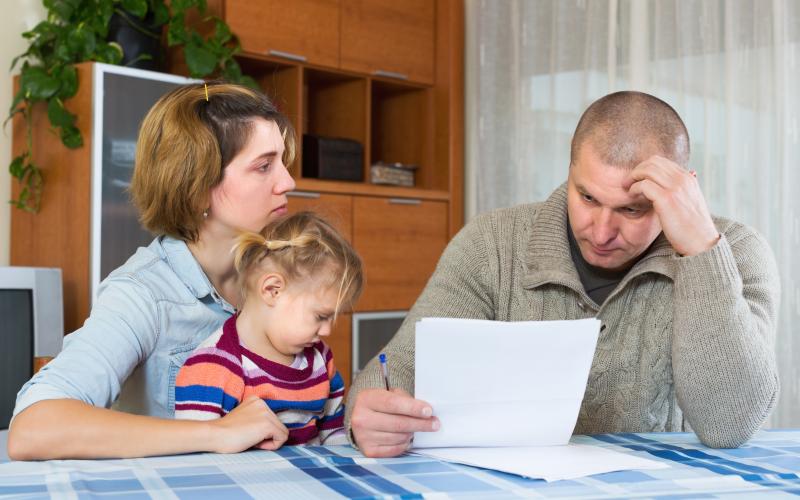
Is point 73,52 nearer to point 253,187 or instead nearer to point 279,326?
point 253,187

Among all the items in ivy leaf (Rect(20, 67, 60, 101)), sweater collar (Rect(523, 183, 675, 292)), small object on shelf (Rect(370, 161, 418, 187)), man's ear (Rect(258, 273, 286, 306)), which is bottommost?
man's ear (Rect(258, 273, 286, 306))

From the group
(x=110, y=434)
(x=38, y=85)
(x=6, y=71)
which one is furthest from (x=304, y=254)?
(x=6, y=71)

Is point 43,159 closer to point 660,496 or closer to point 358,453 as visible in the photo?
point 358,453

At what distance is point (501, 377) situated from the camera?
1.25 m

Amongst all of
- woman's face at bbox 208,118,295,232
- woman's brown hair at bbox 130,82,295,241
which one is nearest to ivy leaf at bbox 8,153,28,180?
woman's brown hair at bbox 130,82,295,241

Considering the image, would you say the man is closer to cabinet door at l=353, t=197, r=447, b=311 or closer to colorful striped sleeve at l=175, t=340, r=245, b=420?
colorful striped sleeve at l=175, t=340, r=245, b=420

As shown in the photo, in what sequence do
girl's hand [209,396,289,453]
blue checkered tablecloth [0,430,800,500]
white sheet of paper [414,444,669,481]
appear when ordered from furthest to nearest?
girl's hand [209,396,289,453] < white sheet of paper [414,444,669,481] < blue checkered tablecloth [0,430,800,500]

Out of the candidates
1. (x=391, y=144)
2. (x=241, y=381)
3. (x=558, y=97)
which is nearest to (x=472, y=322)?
(x=241, y=381)

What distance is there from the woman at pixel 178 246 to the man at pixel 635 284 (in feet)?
1.10

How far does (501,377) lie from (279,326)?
42 cm

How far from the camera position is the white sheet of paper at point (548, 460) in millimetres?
1161

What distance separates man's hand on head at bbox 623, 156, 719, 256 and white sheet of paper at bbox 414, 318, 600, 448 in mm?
389

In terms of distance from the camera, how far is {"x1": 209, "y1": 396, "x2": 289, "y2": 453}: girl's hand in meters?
1.28

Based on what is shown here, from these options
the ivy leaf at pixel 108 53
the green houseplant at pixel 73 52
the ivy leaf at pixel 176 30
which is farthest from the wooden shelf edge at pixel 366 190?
the ivy leaf at pixel 108 53
